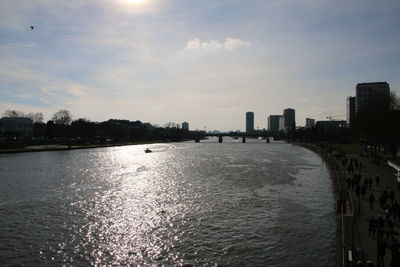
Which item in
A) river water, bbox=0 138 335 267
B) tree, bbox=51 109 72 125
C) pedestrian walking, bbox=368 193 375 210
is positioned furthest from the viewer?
tree, bbox=51 109 72 125

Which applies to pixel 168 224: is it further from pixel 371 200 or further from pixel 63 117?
pixel 63 117

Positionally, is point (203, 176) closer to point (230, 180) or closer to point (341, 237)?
point (230, 180)

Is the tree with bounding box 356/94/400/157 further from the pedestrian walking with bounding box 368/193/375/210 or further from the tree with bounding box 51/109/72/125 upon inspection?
the tree with bounding box 51/109/72/125

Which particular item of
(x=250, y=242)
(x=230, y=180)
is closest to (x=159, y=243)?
(x=250, y=242)

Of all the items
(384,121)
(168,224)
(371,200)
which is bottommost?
(168,224)

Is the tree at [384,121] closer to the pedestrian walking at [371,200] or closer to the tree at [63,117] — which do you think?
the pedestrian walking at [371,200]

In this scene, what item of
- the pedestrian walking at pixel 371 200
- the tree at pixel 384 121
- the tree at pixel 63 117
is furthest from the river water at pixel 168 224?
the tree at pixel 63 117

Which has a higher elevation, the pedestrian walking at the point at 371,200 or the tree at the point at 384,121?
the tree at the point at 384,121

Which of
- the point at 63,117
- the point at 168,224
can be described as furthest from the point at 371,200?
the point at 63,117

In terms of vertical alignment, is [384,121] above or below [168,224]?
above

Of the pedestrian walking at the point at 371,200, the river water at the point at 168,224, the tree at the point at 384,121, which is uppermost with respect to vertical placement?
the tree at the point at 384,121

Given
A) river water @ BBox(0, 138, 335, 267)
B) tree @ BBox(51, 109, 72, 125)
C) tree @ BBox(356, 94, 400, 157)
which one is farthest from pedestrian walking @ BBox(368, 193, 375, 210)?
tree @ BBox(51, 109, 72, 125)

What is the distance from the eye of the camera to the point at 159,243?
74.9 feet

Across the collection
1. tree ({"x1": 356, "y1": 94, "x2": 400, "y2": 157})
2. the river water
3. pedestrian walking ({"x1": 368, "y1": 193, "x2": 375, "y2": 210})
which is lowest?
the river water
